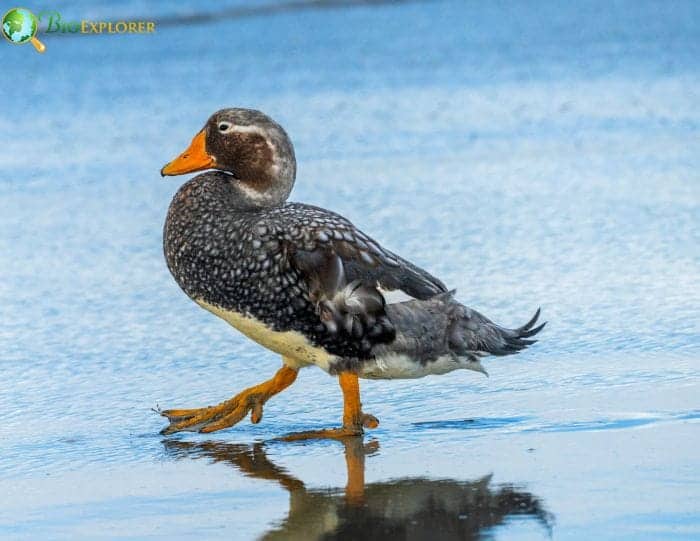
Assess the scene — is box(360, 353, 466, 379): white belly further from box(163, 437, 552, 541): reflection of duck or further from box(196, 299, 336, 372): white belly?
box(163, 437, 552, 541): reflection of duck

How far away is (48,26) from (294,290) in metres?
12.9

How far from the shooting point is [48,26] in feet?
57.6

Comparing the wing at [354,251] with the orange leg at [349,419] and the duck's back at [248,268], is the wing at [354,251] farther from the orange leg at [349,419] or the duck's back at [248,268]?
the orange leg at [349,419]

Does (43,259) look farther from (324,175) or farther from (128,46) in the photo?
(128,46)

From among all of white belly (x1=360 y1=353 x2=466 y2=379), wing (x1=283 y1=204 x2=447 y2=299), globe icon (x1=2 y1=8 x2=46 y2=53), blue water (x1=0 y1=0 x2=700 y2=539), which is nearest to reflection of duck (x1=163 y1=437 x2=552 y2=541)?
blue water (x1=0 y1=0 x2=700 y2=539)

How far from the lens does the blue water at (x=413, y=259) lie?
458 cm

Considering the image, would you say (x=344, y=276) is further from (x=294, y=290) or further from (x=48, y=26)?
(x=48, y=26)

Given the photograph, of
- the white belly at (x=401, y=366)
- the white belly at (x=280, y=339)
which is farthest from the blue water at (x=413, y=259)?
the white belly at (x=280, y=339)

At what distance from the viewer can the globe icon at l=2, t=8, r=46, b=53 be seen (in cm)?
1597

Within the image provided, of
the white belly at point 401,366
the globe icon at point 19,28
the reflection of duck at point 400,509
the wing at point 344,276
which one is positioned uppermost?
the globe icon at point 19,28

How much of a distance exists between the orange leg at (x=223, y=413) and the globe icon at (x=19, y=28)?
10.9 metres

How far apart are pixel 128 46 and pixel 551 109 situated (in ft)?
19.9

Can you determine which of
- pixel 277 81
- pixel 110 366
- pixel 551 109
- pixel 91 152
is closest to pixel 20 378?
pixel 110 366

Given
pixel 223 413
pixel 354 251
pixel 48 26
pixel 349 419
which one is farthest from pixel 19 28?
pixel 349 419
